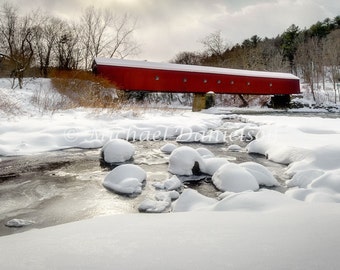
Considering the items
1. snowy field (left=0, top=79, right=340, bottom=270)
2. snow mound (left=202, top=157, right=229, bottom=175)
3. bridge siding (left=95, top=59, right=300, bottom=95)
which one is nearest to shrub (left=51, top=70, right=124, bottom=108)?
bridge siding (left=95, top=59, right=300, bottom=95)

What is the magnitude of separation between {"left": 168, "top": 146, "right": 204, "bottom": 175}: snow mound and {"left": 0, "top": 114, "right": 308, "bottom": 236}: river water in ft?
0.64

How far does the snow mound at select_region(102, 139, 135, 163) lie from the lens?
17.2 ft

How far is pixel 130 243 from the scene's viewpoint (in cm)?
171

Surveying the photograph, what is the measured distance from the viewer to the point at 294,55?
43.7 meters

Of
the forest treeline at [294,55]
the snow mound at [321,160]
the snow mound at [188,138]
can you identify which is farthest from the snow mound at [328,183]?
the forest treeline at [294,55]

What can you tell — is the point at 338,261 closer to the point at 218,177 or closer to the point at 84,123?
the point at 218,177

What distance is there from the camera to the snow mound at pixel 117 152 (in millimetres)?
5254

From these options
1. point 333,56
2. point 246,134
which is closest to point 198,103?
point 246,134

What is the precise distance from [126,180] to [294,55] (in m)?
46.9

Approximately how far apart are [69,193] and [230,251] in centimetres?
252

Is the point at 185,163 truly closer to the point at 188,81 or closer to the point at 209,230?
the point at 209,230

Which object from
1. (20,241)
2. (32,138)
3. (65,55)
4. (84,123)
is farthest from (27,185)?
(65,55)

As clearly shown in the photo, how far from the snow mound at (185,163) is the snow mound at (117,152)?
112cm

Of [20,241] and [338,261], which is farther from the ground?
[338,261]
